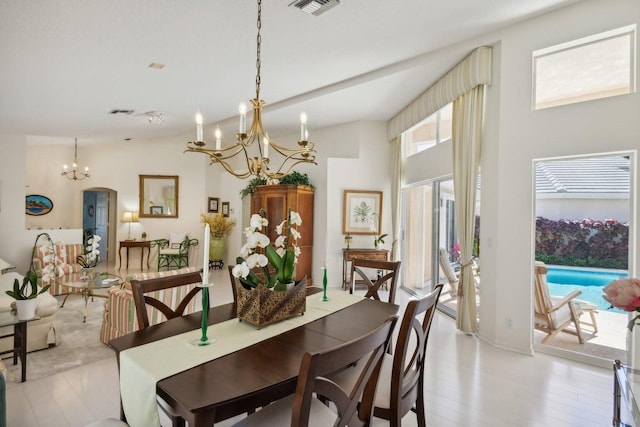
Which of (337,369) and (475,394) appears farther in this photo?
(475,394)

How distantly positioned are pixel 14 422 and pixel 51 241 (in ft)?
15.3

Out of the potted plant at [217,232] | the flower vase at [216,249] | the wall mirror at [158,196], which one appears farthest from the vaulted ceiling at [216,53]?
the flower vase at [216,249]

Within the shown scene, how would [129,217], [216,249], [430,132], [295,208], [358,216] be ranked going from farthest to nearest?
[216,249]
[129,217]
[358,216]
[295,208]
[430,132]

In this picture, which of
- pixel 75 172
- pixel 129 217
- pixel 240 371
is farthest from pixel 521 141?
pixel 75 172

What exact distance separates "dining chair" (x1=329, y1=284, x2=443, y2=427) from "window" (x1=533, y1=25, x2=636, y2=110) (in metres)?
2.60

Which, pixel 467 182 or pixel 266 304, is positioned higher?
pixel 467 182

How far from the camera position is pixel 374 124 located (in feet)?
21.0

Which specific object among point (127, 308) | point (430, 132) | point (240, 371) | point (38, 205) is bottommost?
point (127, 308)

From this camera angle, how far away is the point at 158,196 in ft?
27.1

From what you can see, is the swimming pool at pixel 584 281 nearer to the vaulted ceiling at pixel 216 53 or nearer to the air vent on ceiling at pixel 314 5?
the vaulted ceiling at pixel 216 53

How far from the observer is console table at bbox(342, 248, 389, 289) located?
5.75 meters

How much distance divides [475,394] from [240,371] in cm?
207

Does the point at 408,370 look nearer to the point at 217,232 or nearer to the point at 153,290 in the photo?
the point at 153,290

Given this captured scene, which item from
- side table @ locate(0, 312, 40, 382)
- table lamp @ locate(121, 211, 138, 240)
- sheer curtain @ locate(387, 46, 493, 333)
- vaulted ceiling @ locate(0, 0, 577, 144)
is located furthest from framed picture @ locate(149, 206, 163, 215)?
sheer curtain @ locate(387, 46, 493, 333)
